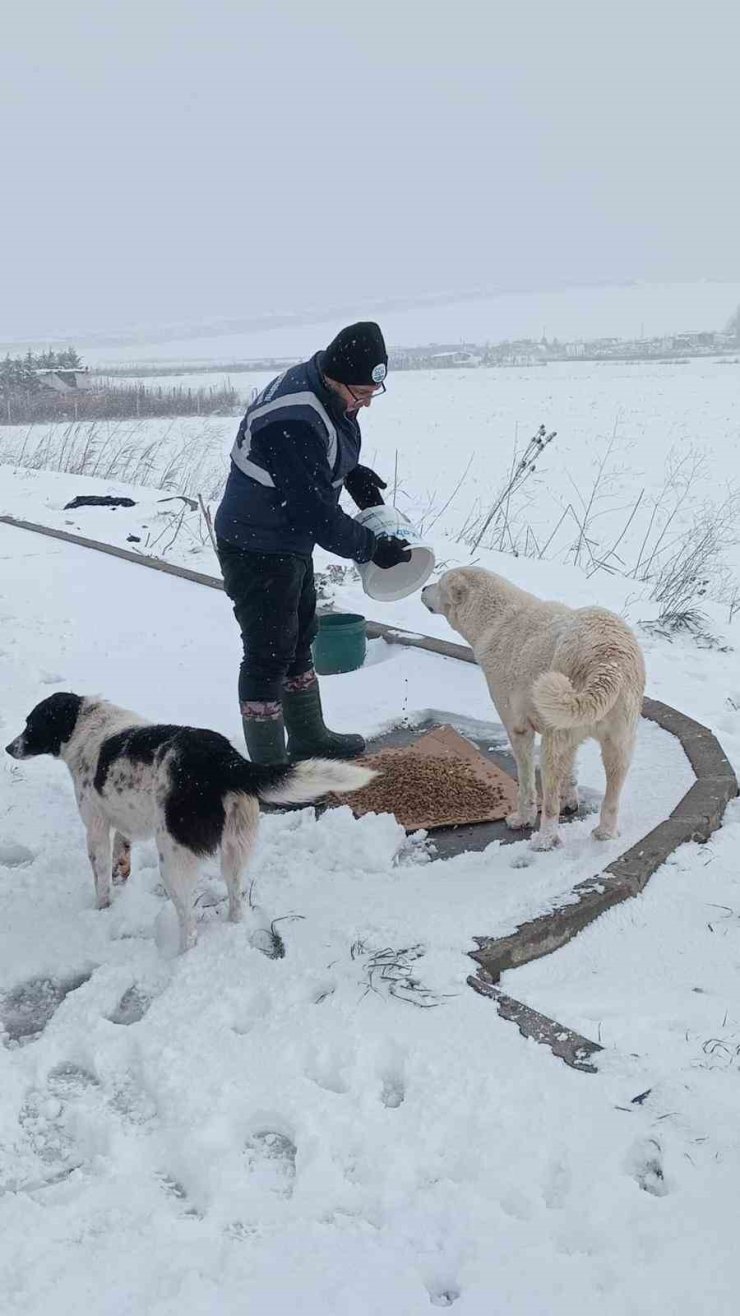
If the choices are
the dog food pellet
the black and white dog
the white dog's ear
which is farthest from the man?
the black and white dog

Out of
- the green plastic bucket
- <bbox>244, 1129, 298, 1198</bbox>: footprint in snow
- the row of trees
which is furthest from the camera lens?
the row of trees

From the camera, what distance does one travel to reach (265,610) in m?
4.36

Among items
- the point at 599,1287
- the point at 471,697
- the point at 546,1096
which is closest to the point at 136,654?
the point at 471,697

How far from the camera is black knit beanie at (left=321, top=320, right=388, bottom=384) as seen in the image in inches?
159

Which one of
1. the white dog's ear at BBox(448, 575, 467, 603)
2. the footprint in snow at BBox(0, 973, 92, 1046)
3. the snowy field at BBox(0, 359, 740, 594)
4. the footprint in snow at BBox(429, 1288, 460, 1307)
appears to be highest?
the white dog's ear at BBox(448, 575, 467, 603)

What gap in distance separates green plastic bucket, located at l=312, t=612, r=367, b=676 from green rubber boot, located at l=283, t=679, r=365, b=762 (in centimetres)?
93

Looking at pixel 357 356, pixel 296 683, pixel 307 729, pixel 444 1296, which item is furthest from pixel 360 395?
pixel 444 1296

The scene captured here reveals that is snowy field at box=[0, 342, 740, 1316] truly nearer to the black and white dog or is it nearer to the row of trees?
the black and white dog

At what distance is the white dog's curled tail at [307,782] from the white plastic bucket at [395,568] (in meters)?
1.56

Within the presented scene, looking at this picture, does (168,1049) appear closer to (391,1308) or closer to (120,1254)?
(120,1254)

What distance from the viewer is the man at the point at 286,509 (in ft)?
13.4

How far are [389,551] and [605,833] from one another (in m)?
1.56

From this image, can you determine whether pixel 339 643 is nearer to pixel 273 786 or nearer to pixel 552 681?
pixel 552 681

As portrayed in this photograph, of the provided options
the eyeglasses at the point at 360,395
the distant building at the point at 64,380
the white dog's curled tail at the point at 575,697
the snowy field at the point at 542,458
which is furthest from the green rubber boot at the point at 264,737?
the distant building at the point at 64,380
